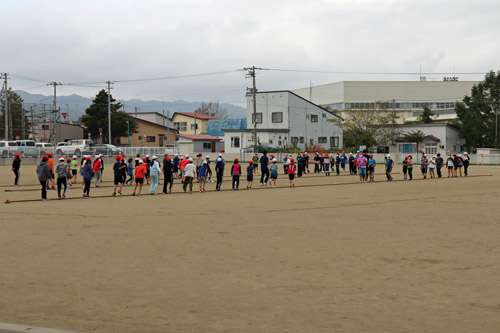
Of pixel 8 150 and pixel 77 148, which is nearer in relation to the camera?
pixel 8 150

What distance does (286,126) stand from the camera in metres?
71.9

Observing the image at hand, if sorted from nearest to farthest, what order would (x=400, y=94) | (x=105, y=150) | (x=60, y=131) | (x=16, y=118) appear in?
1. (x=105, y=150)
2. (x=60, y=131)
3. (x=16, y=118)
4. (x=400, y=94)

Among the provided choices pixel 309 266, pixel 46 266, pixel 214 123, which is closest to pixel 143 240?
pixel 46 266

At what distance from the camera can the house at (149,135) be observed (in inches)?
3273

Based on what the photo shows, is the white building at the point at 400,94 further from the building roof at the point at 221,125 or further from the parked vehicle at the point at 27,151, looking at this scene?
the parked vehicle at the point at 27,151

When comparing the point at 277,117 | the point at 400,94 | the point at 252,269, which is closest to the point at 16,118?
the point at 277,117

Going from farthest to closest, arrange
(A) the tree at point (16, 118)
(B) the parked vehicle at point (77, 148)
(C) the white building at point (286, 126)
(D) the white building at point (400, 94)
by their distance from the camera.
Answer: (D) the white building at point (400, 94)
(A) the tree at point (16, 118)
(C) the white building at point (286, 126)
(B) the parked vehicle at point (77, 148)

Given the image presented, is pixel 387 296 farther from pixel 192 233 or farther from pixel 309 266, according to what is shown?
pixel 192 233

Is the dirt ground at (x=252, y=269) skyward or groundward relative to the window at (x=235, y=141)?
groundward

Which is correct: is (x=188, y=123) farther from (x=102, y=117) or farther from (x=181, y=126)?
(x=102, y=117)

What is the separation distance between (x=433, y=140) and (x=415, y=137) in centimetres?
245

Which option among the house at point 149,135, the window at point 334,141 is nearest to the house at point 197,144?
the house at point 149,135

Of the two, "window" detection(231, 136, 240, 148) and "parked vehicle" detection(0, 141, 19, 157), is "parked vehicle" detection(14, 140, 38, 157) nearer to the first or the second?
"parked vehicle" detection(0, 141, 19, 157)

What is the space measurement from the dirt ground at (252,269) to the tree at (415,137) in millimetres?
56100
